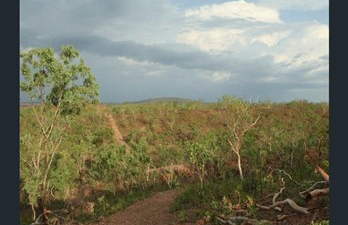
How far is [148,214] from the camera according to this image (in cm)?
2378

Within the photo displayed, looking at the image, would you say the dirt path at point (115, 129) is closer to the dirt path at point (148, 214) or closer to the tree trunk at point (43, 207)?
the dirt path at point (148, 214)

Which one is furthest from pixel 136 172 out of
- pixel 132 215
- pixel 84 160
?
pixel 132 215

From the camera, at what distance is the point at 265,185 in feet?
68.4

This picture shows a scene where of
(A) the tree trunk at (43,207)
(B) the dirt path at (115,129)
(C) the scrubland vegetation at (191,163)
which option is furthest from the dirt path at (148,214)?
(B) the dirt path at (115,129)

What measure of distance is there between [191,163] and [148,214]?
656 inches

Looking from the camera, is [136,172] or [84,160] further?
[84,160]

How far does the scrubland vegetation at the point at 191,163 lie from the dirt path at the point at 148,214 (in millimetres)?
921

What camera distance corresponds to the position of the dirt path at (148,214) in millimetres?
21328

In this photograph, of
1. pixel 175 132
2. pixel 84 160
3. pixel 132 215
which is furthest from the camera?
pixel 175 132

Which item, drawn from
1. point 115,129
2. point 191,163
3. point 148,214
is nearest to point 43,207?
point 148,214

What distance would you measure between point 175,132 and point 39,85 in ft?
120

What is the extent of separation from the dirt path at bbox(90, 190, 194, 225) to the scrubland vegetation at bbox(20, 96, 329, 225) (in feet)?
3.02

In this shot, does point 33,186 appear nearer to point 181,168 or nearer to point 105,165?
point 105,165

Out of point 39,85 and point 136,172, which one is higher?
point 39,85
